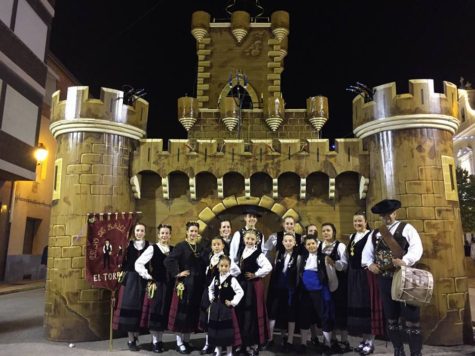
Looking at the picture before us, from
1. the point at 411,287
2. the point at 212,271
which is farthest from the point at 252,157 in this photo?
the point at 411,287

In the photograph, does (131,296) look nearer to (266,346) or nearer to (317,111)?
(266,346)

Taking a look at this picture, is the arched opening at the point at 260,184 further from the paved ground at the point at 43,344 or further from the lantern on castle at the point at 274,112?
the paved ground at the point at 43,344

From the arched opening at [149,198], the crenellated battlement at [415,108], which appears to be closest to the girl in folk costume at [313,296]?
the crenellated battlement at [415,108]

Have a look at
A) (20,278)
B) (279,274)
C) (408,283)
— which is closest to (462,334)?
(408,283)

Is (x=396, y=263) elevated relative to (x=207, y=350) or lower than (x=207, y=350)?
elevated

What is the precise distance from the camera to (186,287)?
611 cm

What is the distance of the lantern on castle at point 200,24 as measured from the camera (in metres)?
10.6

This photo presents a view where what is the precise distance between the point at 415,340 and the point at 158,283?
12.2 feet

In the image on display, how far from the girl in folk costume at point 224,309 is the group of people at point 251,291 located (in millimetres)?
13

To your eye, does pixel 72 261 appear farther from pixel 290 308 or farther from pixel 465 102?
pixel 465 102

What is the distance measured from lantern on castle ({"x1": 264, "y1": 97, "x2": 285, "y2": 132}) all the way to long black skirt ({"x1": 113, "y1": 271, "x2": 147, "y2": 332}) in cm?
469

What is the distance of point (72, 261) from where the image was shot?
23.0ft

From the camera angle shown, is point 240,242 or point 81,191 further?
point 81,191

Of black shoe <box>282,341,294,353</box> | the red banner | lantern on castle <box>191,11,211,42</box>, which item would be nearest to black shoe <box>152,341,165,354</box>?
the red banner
